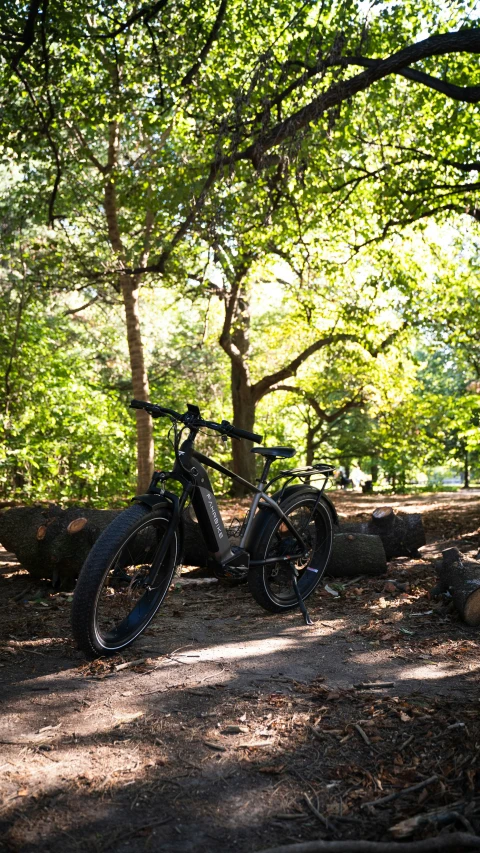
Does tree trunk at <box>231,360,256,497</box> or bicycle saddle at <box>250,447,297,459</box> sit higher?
tree trunk at <box>231,360,256,497</box>

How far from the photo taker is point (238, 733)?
9.36ft


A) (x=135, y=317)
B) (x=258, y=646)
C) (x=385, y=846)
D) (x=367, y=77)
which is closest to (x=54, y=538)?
(x=258, y=646)

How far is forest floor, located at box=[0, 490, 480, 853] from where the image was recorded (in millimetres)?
2188

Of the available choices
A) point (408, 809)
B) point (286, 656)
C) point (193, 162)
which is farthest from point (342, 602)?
point (193, 162)

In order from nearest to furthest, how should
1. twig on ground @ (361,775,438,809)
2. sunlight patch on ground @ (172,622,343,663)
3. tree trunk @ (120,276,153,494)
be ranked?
twig on ground @ (361,775,438,809), sunlight patch on ground @ (172,622,343,663), tree trunk @ (120,276,153,494)

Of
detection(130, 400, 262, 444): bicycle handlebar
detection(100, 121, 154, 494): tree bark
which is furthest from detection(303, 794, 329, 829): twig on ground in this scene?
detection(100, 121, 154, 494): tree bark

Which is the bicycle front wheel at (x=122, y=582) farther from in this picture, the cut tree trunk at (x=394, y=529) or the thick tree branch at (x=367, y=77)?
the thick tree branch at (x=367, y=77)

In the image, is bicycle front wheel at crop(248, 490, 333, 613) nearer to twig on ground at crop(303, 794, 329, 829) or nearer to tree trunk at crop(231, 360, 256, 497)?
twig on ground at crop(303, 794, 329, 829)

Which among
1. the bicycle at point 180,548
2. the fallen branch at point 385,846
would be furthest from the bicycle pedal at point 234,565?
the fallen branch at point 385,846

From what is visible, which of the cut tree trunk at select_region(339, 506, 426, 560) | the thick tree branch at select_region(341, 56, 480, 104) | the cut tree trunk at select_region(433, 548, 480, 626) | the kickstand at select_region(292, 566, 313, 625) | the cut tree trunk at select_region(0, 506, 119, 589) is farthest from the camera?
the cut tree trunk at select_region(339, 506, 426, 560)

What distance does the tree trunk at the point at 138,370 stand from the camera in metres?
11.8

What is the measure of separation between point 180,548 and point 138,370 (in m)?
8.14

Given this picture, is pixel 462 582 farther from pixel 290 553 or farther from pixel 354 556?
pixel 354 556

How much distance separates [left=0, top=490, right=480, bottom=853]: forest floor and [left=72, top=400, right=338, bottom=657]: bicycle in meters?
0.22
